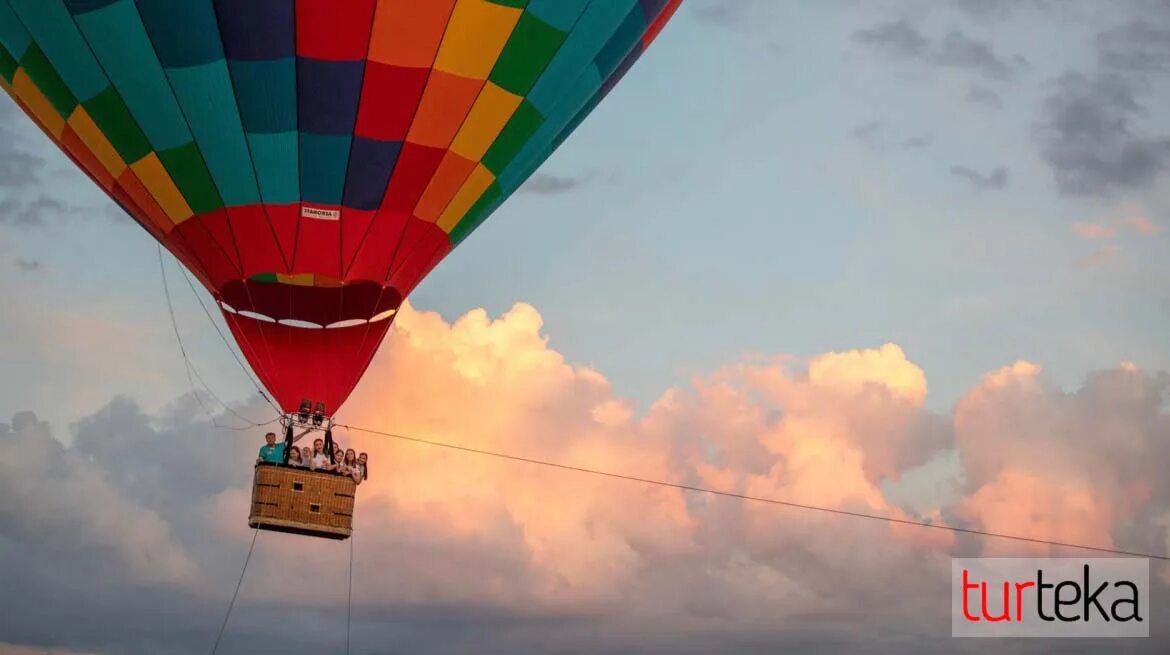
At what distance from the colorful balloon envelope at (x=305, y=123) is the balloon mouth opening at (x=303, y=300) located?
18mm

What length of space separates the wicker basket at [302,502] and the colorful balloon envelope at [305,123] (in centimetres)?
104

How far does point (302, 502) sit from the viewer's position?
15820 mm

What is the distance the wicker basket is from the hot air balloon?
3.09 feet

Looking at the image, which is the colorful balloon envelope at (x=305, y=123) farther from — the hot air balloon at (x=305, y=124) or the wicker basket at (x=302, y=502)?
the wicker basket at (x=302, y=502)

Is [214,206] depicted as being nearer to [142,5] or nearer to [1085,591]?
[142,5]

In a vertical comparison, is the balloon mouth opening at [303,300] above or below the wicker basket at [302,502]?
above

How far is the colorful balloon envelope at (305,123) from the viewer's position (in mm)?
15945

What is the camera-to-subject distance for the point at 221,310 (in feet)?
56.5

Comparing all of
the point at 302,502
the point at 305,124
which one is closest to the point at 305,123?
the point at 305,124

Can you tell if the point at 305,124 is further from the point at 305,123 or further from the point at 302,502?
the point at 302,502

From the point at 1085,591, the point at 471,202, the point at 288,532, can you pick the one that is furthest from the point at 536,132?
the point at 1085,591

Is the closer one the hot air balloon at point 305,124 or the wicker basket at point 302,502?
the wicker basket at point 302,502

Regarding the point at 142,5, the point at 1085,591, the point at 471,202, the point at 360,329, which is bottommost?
the point at 1085,591

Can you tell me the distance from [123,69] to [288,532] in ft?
14.5
